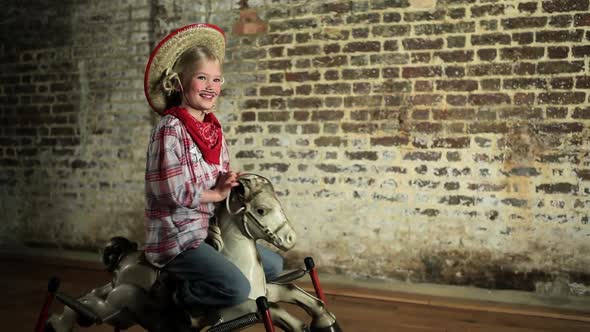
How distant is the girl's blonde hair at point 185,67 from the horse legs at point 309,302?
90 cm

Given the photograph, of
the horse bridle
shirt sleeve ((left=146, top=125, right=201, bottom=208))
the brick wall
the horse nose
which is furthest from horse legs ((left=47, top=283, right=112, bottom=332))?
the brick wall

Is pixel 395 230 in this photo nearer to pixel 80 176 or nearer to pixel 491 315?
pixel 491 315

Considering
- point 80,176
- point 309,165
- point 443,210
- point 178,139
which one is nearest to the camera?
point 178,139

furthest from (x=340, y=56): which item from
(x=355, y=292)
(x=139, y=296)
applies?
(x=139, y=296)

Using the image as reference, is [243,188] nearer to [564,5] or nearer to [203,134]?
[203,134]

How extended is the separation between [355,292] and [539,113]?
1.94 m

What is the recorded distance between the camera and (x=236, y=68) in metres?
4.61

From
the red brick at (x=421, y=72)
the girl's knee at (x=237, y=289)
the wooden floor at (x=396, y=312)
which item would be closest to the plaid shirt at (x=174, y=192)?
the girl's knee at (x=237, y=289)

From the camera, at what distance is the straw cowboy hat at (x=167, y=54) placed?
200 centimetres

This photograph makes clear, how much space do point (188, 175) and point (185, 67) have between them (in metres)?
0.44

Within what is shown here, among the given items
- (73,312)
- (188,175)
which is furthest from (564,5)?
(73,312)

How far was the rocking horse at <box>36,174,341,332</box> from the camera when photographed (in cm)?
191

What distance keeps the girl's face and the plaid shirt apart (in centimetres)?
10

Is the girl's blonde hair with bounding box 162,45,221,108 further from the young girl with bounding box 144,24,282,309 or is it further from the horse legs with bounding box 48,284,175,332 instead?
the horse legs with bounding box 48,284,175,332
